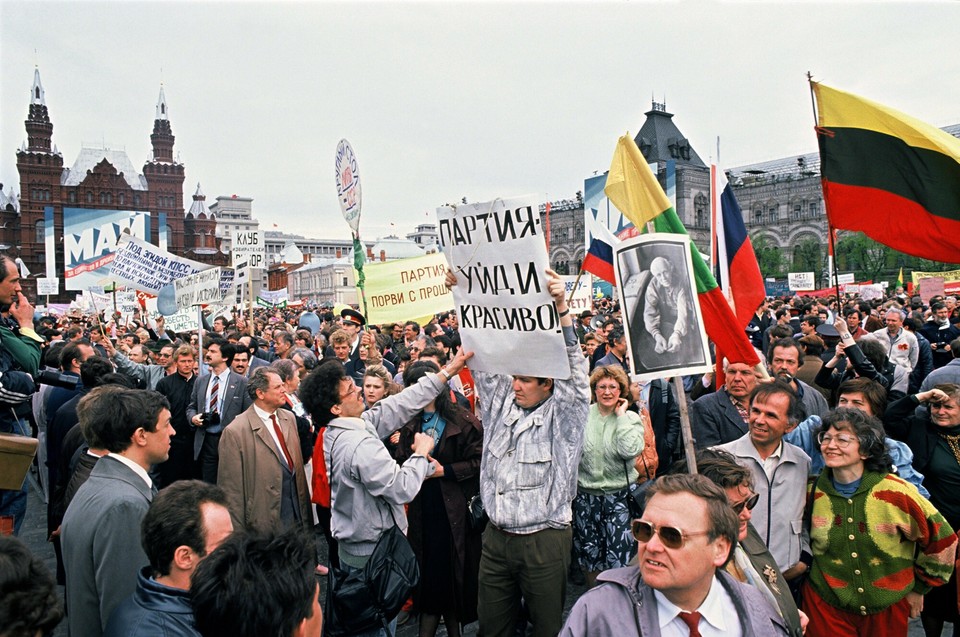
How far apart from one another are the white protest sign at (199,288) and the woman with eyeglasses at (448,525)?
7958mm

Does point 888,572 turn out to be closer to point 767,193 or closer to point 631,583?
point 631,583

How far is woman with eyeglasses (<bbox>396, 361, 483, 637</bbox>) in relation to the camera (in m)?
4.65

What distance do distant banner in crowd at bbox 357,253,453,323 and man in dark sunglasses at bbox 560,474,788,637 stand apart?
23.9 ft

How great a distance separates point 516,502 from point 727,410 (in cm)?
203

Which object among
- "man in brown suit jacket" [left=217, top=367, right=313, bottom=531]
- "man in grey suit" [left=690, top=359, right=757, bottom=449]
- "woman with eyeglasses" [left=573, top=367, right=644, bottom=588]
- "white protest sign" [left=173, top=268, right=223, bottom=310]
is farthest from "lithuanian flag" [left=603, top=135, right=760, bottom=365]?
"white protest sign" [left=173, top=268, right=223, bottom=310]

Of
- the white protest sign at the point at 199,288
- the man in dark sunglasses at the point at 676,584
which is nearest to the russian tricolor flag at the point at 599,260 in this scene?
the man in dark sunglasses at the point at 676,584

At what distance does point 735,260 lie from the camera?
18.4 ft

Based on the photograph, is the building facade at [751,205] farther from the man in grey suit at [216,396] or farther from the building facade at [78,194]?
the man in grey suit at [216,396]

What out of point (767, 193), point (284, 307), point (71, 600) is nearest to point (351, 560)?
point (71, 600)

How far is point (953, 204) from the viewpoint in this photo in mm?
4445

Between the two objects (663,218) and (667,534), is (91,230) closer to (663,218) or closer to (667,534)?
(663,218)

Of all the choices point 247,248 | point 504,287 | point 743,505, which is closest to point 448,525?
point 504,287

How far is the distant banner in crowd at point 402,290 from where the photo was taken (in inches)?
371

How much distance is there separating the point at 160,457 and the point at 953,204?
16.4ft
